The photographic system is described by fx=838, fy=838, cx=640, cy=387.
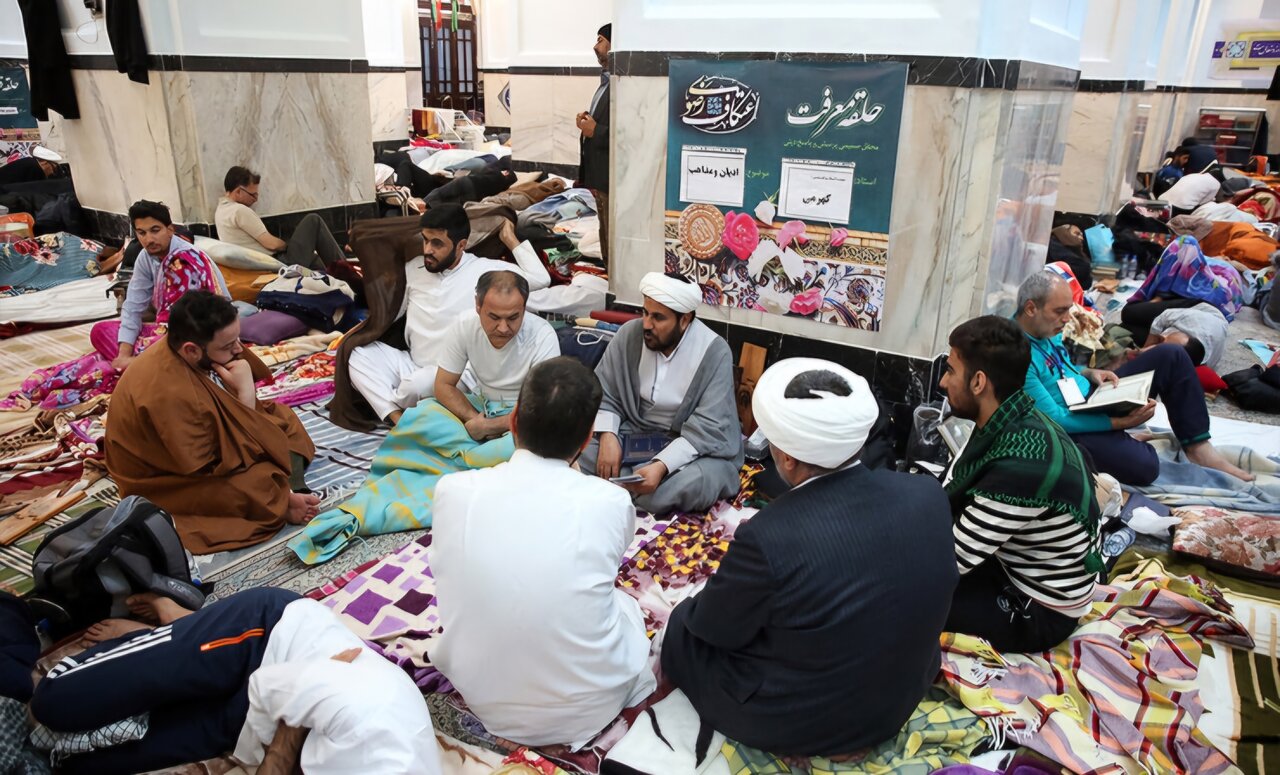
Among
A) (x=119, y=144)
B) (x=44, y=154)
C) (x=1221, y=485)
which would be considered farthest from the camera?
(x=44, y=154)

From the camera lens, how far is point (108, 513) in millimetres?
2260

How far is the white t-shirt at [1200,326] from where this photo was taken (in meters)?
4.27

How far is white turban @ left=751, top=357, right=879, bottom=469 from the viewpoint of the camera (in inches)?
64.1

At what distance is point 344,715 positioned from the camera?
1.56 m

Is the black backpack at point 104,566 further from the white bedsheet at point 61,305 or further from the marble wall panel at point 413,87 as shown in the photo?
the marble wall panel at point 413,87

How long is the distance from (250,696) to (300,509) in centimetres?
149

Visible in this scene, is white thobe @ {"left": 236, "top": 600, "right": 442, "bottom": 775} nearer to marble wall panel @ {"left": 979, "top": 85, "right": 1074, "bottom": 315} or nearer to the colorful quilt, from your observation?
the colorful quilt

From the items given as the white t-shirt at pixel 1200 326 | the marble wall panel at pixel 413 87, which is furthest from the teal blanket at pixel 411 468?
the marble wall panel at pixel 413 87

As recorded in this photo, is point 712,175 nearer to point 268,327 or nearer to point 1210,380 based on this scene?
point 268,327

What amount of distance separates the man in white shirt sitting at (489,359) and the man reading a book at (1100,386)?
190 cm

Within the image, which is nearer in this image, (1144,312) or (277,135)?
(1144,312)

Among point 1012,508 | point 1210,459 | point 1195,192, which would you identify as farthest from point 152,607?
point 1195,192

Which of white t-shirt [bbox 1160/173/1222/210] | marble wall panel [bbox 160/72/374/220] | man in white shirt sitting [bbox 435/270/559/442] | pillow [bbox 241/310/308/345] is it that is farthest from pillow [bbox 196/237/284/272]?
white t-shirt [bbox 1160/173/1222/210]

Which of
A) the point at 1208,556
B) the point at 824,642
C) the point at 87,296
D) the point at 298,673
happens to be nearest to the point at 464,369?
the point at 298,673
